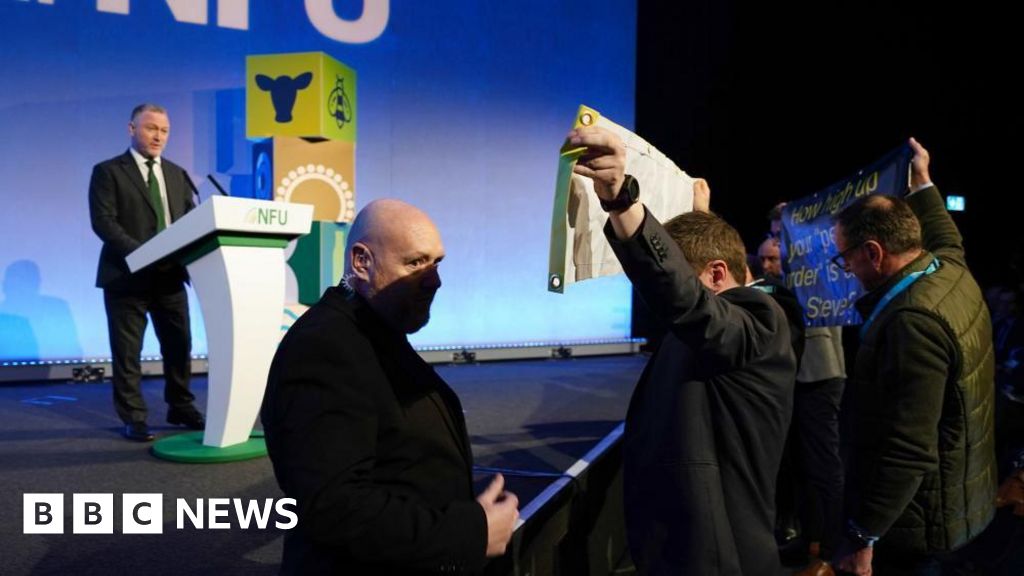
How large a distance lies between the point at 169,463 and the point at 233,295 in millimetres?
725

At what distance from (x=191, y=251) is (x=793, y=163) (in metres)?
6.02

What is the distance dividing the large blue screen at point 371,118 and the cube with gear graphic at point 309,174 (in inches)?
65.1

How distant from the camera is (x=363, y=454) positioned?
1.12 metres

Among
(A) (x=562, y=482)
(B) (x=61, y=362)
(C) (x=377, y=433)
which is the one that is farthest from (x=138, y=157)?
(C) (x=377, y=433)

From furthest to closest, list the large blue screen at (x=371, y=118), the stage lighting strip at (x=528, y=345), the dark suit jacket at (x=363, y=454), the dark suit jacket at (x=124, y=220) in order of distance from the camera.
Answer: the stage lighting strip at (x=528, y=345) < the large blue screen at (x=371, y=118) < the dark suit jacket at (x=124, y=220) < the dark suit jacket at (x=363, y=454)

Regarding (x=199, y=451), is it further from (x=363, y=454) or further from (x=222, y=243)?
(x=363, y=454)

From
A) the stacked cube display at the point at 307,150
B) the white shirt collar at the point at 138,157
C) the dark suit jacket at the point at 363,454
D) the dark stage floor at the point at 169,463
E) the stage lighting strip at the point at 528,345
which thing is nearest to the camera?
the dark suit jacket at the point at 363,454

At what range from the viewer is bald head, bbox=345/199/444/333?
1.27 meters

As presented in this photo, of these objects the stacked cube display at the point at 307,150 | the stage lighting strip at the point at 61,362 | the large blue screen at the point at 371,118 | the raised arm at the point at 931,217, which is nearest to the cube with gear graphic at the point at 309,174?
the stacked cube display at the point at 307,150

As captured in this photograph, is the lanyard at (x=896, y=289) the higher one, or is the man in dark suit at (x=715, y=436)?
the lanyard at (x=896, y=289)

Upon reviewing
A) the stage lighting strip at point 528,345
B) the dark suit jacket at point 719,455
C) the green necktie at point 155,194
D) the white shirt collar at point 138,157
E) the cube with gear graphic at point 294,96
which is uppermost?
the cube with gear graphic at point 294,96

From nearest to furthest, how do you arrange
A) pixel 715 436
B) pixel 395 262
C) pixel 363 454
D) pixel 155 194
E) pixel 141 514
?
1. pixel 363 454
2. pixel 395 262
3. pixel 715 436
4. pixel 141 514
5. pixel 155 194

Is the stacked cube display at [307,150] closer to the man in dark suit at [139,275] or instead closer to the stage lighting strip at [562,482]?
the man in dark suit at [139,275]

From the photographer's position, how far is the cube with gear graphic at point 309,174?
437 cm
